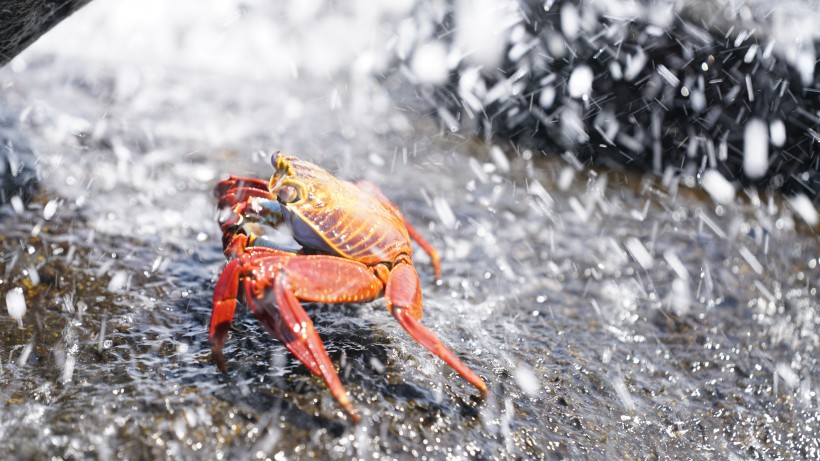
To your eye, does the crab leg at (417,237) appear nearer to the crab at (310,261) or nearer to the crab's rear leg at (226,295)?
the crab at (310,261)

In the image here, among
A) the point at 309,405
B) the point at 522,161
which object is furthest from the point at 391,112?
the point at 309,405

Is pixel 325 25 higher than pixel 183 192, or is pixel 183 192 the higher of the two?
pixel 183 192

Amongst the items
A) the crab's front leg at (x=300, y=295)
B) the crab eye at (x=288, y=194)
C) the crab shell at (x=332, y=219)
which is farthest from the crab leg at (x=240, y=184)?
the crab's front leg at (x=300, y=295)

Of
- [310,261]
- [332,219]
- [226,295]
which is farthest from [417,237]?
[226,295]

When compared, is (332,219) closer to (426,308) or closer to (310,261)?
(310,261)

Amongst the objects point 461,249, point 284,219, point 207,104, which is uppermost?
point 284,219

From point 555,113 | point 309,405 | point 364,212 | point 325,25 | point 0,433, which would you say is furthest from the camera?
point 325,25

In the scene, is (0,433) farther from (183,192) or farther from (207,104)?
(207,104)
